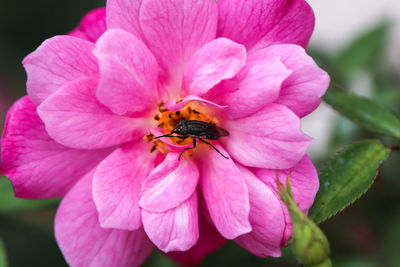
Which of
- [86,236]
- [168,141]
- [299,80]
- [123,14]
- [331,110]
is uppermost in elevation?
[123,14]

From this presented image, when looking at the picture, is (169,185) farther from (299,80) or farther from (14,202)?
(14,202)

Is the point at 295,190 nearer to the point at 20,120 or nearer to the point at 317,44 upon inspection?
the point at 20,120

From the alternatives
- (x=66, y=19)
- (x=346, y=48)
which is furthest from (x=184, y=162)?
A: (x=66, y=19)

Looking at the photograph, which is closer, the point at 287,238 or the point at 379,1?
the point at 287,238

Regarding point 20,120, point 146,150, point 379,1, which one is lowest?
point 379,1

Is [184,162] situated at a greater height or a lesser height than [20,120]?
lesser

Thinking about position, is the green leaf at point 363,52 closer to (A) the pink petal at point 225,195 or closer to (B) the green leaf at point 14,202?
(A) the pink petal at point 225,195

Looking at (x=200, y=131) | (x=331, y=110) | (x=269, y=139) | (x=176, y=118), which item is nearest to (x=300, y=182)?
(x=269, y=139)
